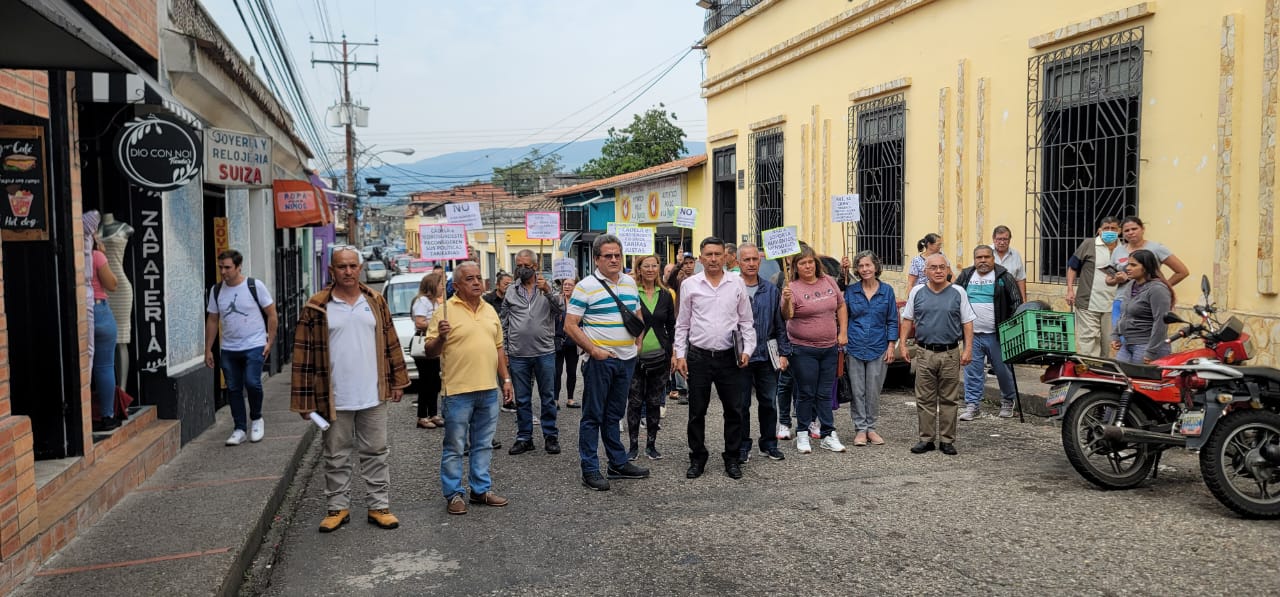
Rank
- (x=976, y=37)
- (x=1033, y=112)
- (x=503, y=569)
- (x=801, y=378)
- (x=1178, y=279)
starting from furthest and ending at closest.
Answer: (x=976, y=37), (x=1033, y=112), (x=1178, y=279), (x=801, y=378), (x=503, y=569)

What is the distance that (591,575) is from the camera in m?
5.08

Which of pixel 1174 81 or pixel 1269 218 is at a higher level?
pixel 1174 81

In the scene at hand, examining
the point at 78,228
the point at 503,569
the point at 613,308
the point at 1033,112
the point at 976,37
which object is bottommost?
the point at 503,569

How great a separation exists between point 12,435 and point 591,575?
118 inches

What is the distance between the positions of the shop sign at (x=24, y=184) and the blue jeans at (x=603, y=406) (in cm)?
373

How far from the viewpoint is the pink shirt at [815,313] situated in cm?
789

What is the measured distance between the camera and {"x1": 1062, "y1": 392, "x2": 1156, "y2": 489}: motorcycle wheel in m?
6.45

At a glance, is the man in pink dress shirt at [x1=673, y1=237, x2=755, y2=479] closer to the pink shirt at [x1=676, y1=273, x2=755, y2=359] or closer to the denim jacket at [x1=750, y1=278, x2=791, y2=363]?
the pink shirt at [x1=676, y1=273, x2=755, y2=359]

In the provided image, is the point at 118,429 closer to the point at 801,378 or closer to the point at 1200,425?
the point at 801,378

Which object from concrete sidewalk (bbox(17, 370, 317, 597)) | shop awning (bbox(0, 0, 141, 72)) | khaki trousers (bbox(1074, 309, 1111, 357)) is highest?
shop awning (bbox(0, 0, 141, 72))

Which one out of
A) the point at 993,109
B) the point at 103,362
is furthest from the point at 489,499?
the point at 993,109

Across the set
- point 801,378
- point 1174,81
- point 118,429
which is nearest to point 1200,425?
point 801,378


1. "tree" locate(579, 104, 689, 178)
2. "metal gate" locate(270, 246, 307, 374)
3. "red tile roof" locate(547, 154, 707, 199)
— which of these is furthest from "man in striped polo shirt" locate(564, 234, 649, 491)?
"tree" locate(579, 104, 689, 178)

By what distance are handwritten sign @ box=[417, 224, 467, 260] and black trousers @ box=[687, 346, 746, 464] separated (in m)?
3.60
